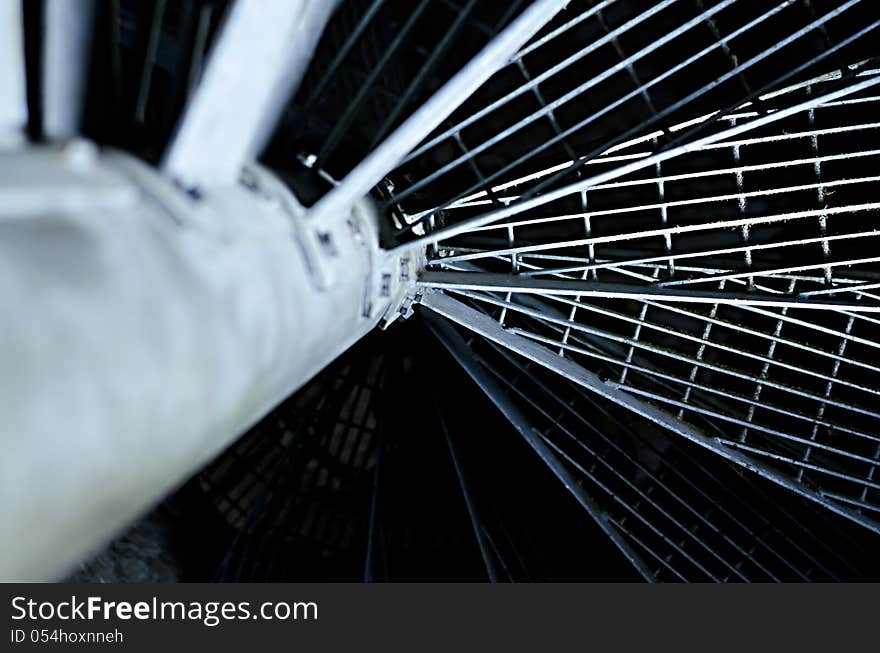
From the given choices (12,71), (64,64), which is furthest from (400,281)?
(12,71)

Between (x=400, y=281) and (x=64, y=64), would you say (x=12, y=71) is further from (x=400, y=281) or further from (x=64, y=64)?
(x=400, y=281)

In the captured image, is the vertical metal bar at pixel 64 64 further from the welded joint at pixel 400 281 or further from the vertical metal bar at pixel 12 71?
the welded joint at pixel 400 281

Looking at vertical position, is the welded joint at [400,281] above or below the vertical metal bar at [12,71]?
below

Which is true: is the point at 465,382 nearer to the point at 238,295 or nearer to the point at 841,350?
the point at 841,350

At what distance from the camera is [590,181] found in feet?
31.2

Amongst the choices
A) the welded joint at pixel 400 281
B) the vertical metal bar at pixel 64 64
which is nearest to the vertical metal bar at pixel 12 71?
the vertical metal bar at pixel 64 64

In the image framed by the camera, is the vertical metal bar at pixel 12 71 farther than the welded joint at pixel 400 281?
No

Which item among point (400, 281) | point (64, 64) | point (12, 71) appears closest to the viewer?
point (12, 71)

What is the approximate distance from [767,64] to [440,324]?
5628mm

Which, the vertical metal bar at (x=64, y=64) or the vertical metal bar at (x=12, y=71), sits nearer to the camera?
the vertical metal bar at (x=12, y=71)

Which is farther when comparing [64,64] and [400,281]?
[400,281]

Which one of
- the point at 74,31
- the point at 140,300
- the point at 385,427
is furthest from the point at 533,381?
the point at 140,300

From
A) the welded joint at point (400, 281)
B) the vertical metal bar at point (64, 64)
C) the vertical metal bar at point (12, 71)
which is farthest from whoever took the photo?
the welded joint at point (400, 281)

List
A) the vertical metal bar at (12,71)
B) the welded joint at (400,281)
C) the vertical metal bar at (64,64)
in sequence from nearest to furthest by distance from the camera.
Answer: the vertical metal bar at (12,71)
the vertical metal bar at (64,64)
the welded joint at (400,281)
